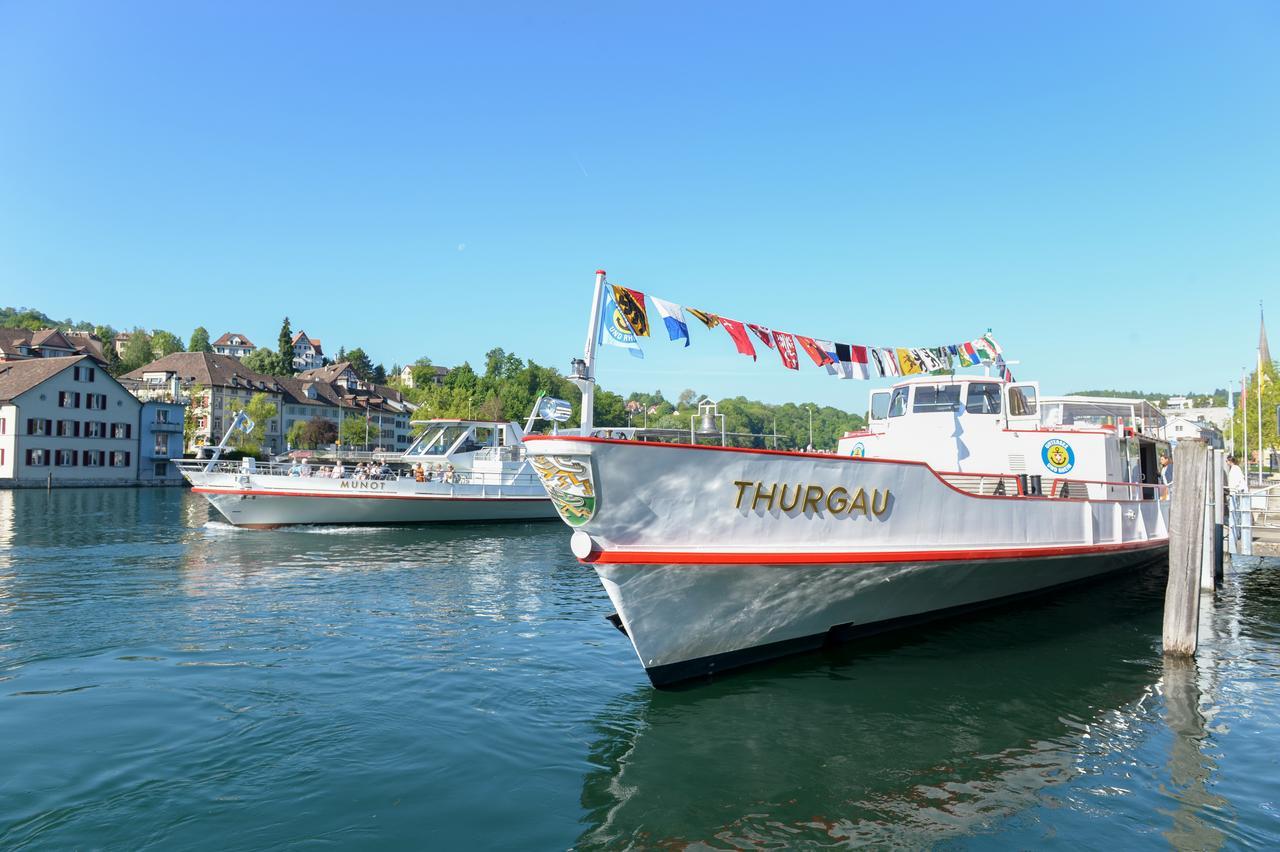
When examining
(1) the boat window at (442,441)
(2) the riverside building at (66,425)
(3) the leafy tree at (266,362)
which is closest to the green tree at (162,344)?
(3) the leafy tree at (266,362)

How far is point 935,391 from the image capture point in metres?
14.5

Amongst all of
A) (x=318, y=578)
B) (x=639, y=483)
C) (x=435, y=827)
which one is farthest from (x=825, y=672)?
(x=318, y=578)

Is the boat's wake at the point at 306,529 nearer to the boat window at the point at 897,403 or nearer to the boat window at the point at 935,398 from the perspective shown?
the boat window at the point at 897,403

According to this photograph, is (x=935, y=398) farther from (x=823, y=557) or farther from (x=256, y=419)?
(x=256, y=419)

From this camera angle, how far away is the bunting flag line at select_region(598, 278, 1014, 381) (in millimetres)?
8844

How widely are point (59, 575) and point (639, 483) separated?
15.0 meters

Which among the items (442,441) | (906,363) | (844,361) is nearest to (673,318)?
(844,361)

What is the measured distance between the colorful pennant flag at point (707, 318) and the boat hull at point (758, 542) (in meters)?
2.08

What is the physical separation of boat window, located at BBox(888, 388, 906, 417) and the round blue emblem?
8.01 feet

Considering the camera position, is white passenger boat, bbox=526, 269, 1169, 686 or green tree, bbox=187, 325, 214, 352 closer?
white passenger boat, bbox=526, 269, 1169, 686

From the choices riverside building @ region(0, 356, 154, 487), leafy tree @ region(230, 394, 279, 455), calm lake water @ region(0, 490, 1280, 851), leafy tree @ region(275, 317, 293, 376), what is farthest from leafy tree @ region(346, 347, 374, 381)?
calm lake water @ region(0, 490, 1280, 851)

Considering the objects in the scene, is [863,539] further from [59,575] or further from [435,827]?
[59,575]

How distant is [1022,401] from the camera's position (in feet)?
48.6

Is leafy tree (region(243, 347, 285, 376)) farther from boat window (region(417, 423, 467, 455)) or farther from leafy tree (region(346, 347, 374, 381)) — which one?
→ boat window (region(417, 423, 467, 455))
